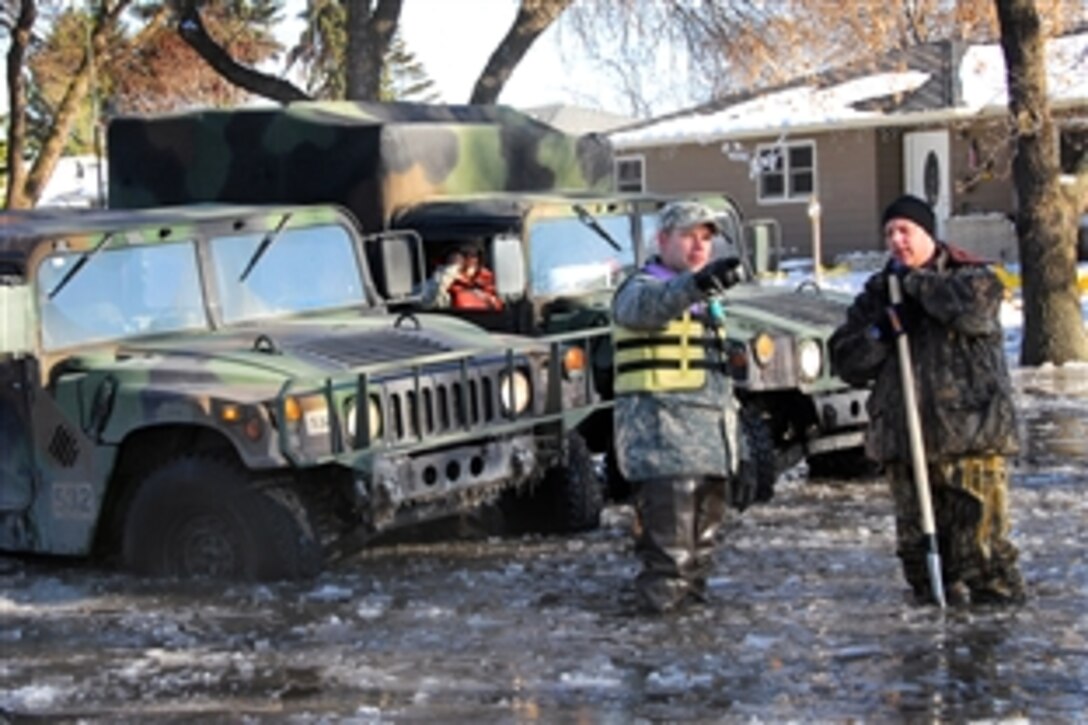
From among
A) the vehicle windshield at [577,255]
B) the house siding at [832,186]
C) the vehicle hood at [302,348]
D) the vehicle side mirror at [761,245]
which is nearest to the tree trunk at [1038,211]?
the vehicle side mirror at [761,245]

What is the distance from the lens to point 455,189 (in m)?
11.5

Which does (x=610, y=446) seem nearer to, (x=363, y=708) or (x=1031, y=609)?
(x=1031, y=609)

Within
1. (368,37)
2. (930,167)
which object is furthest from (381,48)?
(930,167)

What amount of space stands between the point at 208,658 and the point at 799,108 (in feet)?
84.8

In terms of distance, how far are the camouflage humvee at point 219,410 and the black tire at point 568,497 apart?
0.71 feet

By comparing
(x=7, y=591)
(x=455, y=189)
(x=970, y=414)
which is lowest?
(x=7, y=591)

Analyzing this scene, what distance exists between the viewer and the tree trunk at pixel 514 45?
21312mm

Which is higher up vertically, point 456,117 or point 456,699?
point 456,117

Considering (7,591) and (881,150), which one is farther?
(881,150)

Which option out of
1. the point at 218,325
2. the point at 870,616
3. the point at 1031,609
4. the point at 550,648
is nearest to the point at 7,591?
the point at 218,325

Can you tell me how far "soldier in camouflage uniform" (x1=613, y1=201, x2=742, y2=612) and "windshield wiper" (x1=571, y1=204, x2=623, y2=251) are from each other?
3045 mm

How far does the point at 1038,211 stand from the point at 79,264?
976cm

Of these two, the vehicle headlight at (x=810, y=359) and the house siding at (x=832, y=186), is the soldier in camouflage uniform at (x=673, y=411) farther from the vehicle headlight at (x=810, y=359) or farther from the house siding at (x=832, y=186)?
the house siding at (x=832, y=186)

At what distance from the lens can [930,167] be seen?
31.1 metres
